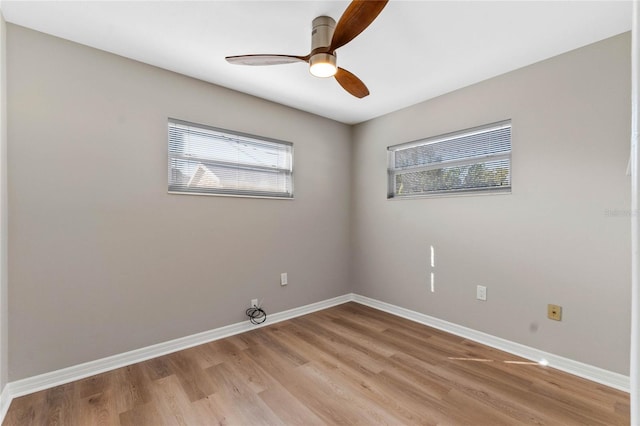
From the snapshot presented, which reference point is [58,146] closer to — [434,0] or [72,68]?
[72,68]

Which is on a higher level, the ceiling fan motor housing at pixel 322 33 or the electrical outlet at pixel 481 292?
the ceiling fan motor housing at pixel 322 33

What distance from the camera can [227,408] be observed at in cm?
177

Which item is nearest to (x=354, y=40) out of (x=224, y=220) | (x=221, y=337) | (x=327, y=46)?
(x=327, y=46)

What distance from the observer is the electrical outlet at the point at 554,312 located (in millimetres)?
2210

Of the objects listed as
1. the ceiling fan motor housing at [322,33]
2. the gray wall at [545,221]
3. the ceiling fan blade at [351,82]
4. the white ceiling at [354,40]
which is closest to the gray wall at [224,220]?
the gray wall at [545,221]

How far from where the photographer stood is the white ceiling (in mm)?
1749

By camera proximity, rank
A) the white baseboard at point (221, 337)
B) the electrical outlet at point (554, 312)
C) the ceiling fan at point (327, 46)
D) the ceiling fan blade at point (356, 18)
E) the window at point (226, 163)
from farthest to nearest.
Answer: the window at point (226, 163) < the electrical outlet at point (554, 312) < the white baseboard at point (221, 337) < the ceiling fan at point (327, 46) < the ceiling fan blade at point (356, 18)

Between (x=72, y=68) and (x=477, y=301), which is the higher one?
(x=72, y=68)

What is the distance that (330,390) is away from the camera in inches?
76.2

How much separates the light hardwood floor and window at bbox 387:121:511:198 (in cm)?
141

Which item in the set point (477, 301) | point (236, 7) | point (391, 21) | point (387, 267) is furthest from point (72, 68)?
point (477, 301)

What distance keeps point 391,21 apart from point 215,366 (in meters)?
2.62

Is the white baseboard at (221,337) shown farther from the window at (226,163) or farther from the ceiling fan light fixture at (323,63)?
the ceiling fan light fixture at (323,63)

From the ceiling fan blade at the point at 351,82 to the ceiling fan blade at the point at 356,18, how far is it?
0.31 metres
